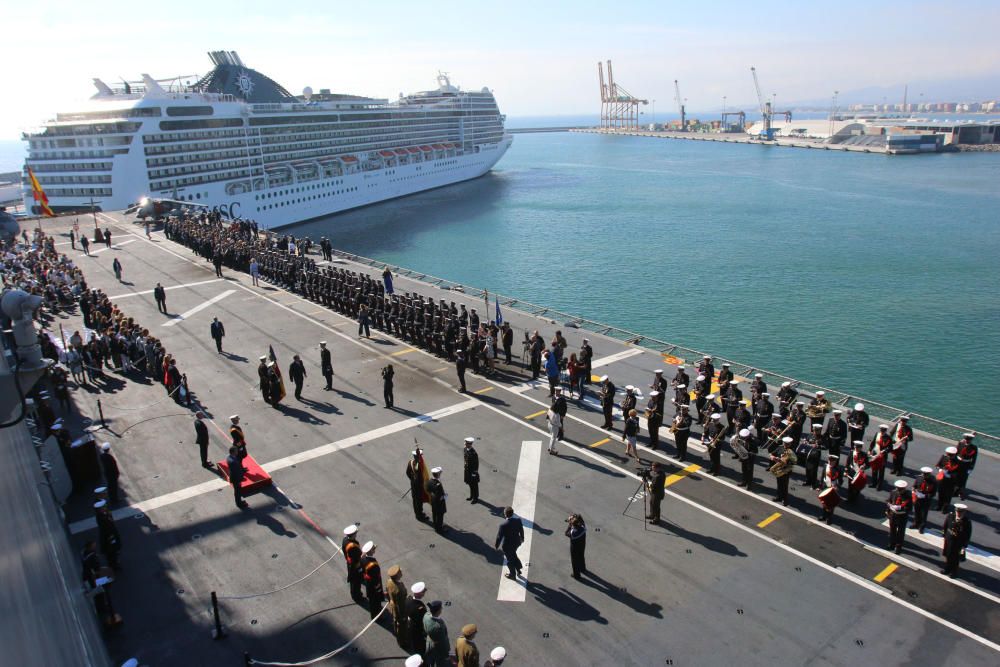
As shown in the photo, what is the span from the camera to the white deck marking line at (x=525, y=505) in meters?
10.5

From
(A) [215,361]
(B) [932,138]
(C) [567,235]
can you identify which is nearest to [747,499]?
(A) [215,361]

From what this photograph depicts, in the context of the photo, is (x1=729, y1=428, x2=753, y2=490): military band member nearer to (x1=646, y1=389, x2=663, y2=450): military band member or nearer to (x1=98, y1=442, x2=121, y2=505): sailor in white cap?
(x1=646, y1=389, x2=663, y2=450): military band member

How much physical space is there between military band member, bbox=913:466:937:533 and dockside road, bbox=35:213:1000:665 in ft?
1.11

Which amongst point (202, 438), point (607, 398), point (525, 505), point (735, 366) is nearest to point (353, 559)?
point (525, 505)

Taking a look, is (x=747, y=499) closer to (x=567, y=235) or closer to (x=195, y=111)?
(x=567, y=235)

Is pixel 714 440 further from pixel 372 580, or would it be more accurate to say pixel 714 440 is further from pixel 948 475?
pixel 372 580

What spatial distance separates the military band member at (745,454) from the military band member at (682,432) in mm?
1131

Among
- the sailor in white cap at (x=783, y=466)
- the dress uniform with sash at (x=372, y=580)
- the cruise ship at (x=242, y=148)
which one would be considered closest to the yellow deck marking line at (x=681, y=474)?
the sailor in white cap at (x=783, y=466)

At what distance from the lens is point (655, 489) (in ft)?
38.6

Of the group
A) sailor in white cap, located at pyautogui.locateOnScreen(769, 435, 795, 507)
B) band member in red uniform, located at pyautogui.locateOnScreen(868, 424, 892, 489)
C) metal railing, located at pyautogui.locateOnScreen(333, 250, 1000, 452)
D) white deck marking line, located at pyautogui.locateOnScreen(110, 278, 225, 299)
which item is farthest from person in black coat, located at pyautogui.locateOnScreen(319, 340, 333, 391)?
white deck marking line, located at pyautogui.locateOnScreen(110, 278, 225, 299)

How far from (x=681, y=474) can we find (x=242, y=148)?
6134cm

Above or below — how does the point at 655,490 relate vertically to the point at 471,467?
below

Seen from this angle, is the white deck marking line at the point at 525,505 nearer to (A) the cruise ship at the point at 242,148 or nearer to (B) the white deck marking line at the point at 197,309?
(B) the white deck marking line at the point at 197,309

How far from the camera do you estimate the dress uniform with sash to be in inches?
384
